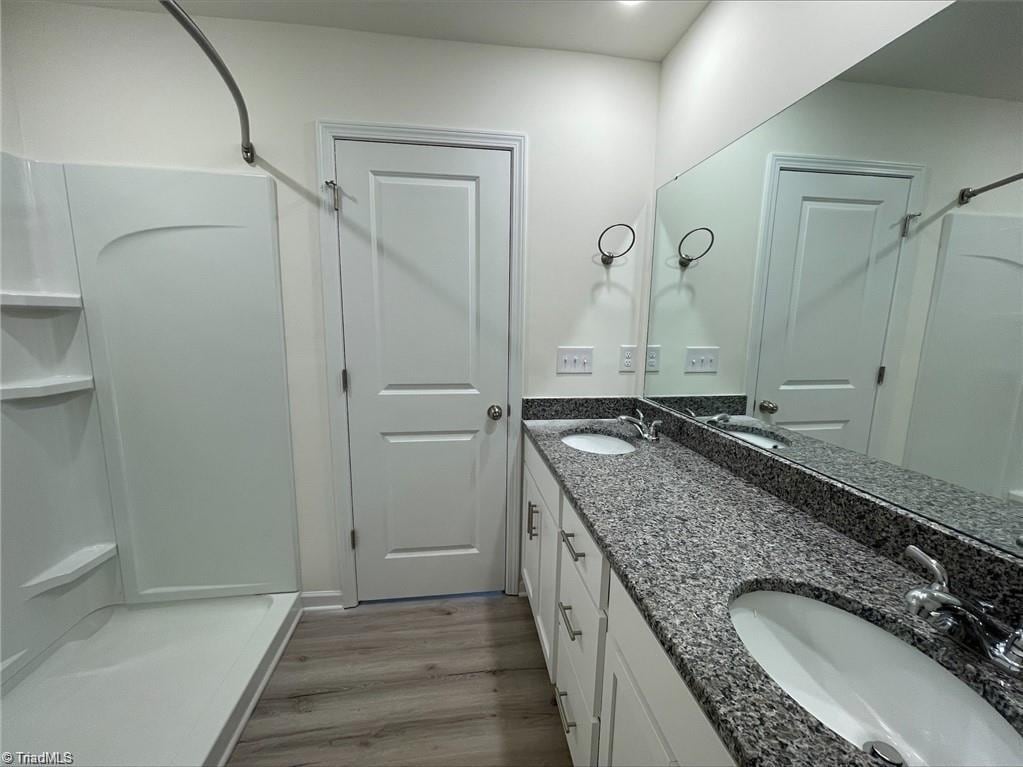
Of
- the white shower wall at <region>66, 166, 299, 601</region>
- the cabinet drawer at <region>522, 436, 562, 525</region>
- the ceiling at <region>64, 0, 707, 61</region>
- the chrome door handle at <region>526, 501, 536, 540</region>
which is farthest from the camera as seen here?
the chrome door handle at <region>526, 501, 536, 540</region>

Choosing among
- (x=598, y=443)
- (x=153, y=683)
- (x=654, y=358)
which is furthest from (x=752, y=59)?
(x=153, y=683)

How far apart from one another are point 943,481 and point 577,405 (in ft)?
4.11

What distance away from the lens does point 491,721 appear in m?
1.33

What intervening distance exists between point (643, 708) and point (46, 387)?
213 cm

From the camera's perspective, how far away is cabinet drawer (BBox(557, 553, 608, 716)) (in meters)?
0.92

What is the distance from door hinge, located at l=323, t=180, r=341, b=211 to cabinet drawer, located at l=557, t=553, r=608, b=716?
5.31 feet

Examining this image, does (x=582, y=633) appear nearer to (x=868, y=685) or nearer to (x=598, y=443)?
(x=868, y=685)

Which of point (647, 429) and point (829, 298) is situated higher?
point (829, 298)

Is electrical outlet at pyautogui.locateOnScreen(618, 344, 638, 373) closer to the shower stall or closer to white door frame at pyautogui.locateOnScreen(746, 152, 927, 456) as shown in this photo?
white door frame at pyautogui.locateOnScreen(746, 152, 927, 456)

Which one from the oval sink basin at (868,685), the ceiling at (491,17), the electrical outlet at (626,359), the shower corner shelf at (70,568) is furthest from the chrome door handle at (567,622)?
the ceiling at (491,17)

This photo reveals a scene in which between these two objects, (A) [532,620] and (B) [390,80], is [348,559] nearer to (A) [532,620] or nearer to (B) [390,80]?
(A) [532,620]

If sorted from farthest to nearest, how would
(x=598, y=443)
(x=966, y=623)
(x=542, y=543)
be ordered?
(x=598, y=443) → (x=542, y=543) → (x=966, y=623)

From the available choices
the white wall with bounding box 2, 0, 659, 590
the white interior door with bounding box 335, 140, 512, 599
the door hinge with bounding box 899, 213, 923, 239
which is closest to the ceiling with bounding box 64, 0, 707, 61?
the white wall with bounding box 2, 0, 659, 590

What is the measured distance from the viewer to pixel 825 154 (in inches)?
38.5
